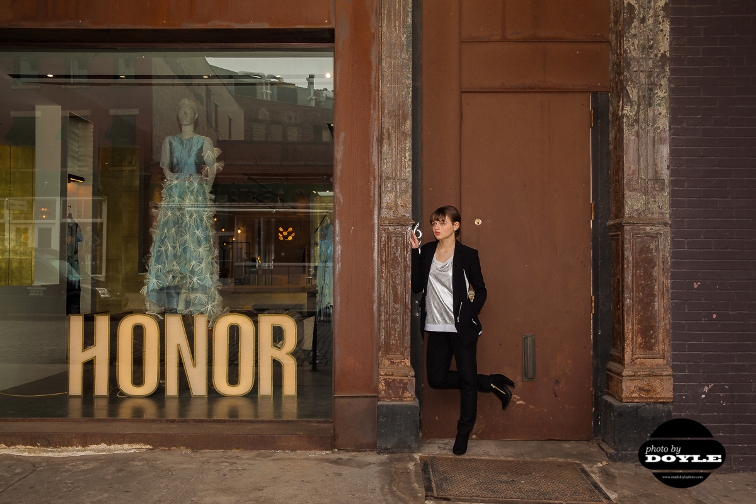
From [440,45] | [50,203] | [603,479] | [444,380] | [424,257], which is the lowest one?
[603,479]

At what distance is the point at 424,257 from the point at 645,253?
5.73 ft

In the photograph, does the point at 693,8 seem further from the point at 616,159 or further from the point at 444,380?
the point at 444,380

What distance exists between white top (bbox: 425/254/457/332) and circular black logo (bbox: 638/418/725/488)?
1.77 m

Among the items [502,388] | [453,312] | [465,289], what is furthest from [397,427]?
[465,289]

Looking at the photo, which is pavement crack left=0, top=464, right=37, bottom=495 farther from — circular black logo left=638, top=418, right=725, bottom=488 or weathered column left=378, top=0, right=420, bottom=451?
circular black logo left=638, top=418, right=725, bottom=488

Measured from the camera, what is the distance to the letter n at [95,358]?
225 inches

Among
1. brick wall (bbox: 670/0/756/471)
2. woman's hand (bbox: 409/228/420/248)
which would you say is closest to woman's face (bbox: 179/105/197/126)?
woman's hand (bbox: 409/228/420/248)

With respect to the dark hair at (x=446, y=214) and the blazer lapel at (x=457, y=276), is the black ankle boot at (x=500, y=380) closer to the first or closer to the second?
the blazer lapel at (x=457, y=276)

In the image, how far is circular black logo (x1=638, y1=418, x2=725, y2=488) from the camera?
4.68 metres

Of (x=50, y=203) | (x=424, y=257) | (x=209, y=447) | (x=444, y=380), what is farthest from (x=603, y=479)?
(x=50, y=203)

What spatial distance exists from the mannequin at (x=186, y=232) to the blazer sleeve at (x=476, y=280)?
2439 millimetres

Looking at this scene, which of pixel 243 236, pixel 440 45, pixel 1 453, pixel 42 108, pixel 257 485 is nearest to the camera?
pixel 257 485

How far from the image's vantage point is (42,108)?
6.35 metres

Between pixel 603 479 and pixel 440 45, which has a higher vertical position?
pixel 440 45
